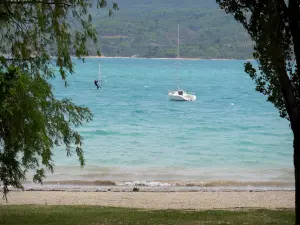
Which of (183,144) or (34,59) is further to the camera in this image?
(183,144)

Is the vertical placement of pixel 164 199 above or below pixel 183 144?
above

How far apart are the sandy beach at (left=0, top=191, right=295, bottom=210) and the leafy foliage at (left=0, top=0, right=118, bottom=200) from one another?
6.52 meters

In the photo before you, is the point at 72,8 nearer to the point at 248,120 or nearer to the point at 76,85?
the point at 248,120

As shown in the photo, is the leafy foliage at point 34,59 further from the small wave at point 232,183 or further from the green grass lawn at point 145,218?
the small wave at point 232,183

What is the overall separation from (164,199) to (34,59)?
31.3ft

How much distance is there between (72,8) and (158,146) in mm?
26142

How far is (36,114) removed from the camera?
8.97m

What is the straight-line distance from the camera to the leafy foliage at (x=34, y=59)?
9.04m

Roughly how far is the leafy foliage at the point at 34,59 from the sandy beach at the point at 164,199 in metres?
6.52

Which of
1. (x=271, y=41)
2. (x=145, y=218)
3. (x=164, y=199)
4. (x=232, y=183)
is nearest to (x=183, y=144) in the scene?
(x=232, y=183)

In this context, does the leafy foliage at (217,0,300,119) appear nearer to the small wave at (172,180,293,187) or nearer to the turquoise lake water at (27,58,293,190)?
the small wave at (172,180,293,187)

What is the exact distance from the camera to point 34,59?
36.1 ft

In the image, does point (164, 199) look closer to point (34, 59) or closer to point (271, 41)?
point (34, 59)

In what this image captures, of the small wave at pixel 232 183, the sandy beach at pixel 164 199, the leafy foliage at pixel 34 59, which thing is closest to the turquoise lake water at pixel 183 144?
the small wave at pixel 232 183
